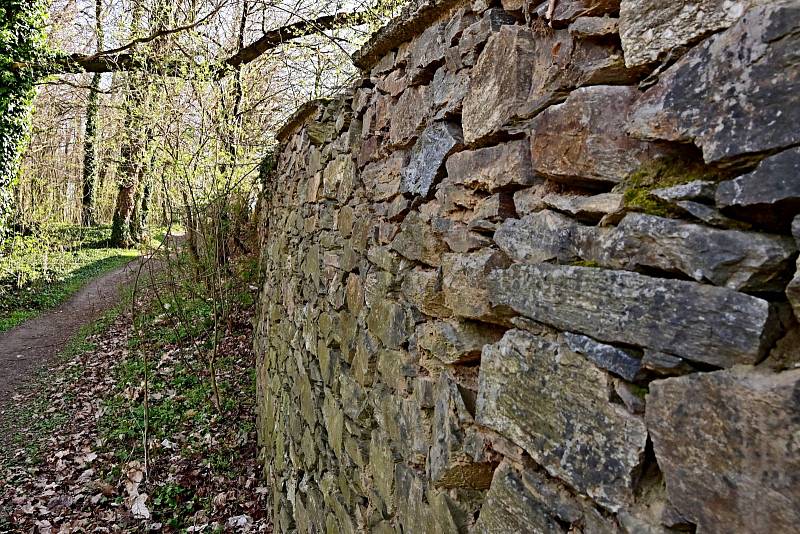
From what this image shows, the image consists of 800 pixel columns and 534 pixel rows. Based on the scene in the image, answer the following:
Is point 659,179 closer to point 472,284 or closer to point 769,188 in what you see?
point 769,188

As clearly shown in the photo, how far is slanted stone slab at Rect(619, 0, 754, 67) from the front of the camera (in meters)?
0.90

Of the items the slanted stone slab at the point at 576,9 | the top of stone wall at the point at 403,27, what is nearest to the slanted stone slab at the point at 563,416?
the slanted stone slab at the point at 576,9

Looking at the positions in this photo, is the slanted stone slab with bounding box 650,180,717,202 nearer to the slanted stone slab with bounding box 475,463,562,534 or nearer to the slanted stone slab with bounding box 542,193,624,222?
the slanted stone slab with bounding box 542,193,624,222

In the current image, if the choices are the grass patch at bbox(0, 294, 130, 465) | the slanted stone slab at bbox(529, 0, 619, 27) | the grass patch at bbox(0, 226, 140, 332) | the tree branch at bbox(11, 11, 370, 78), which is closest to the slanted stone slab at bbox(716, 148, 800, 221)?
the slanted stone slab at bbox(529, 0, 619, 27)

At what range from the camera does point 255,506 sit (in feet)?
15.6

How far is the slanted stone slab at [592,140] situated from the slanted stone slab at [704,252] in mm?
128

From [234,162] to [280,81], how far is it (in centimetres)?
215

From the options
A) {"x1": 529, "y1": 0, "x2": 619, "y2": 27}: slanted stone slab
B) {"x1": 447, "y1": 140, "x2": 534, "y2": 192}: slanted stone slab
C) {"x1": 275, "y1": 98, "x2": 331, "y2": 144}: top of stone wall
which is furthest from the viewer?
{"x1": 275, "y1": 98, "x2": 331, "y2": 144}: top of stone wall

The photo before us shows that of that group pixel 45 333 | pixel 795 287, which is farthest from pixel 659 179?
pixel 45 333

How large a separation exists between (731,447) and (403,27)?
177 centimetres

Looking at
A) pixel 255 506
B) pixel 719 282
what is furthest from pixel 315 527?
pixel 719 282

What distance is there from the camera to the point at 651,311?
96 cm

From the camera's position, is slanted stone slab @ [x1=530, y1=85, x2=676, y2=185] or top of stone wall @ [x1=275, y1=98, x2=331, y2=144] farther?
top of stone wall @ [x1=275, y1=98, x2=331, y2=144]

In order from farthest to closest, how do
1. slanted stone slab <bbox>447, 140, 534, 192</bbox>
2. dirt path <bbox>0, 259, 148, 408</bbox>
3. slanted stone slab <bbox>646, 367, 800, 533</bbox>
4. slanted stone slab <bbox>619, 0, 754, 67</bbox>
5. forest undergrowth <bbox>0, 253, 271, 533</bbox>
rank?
1. dirt path <bbox>0, 259, 148, 408</bbox>
2. forest undergrowth <bbox>0, 253, 271, 533</bbox>
3. slanted stone slab <bbox>447, 140, 534, 192</bbox>
4. slanted stone slab <bbox>619, 0, 754, 67</bbox>
5. slanted stone slab <bbox>646, 367, 800, 533</bbox>
